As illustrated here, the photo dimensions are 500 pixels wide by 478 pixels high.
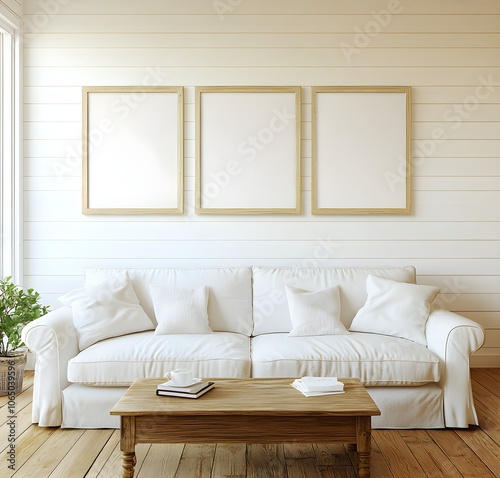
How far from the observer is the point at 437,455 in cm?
291

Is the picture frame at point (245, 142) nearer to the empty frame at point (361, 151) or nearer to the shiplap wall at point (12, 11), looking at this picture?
the empty frame at point (361, 151)

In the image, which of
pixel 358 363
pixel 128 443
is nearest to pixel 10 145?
pixel 128 443

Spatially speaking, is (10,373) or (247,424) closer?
(247,424)

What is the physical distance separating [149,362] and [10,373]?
3.97 feet

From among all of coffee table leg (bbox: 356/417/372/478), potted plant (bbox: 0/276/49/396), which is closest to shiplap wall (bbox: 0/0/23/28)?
potted plant (bbox: 0/276/49/396)

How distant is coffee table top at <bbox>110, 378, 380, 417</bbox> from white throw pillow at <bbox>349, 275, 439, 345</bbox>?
0.88 metres

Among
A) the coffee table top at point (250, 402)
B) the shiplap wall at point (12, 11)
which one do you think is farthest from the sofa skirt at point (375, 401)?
the shiplap wall at point (12, 11)

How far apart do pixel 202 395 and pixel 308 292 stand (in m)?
1.38

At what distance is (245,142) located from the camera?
172 inches

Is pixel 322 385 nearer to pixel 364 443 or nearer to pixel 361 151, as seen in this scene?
pixel 364 443

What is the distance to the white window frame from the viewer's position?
4.32m

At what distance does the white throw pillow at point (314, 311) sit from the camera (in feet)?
12.0

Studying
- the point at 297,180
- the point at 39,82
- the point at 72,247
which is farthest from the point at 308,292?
the point at 39,82

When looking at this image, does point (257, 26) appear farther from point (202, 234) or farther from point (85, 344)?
point (85, 344)
